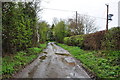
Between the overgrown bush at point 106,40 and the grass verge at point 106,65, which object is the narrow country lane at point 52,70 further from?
the overgrown bush at point 106,40

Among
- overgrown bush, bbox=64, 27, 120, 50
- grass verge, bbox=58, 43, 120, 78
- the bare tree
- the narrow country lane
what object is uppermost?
the bare tree

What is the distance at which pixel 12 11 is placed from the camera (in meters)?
9.21

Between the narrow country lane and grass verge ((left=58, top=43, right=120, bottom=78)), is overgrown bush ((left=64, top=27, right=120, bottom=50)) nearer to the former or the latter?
grass verge ((left=58, top=43, right=120, bottom=78))

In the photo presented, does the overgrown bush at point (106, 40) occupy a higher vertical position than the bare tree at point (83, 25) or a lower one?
lower

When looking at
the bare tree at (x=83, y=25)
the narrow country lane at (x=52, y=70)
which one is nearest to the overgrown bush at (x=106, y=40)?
the narrow country lane at (x=52, y=70)

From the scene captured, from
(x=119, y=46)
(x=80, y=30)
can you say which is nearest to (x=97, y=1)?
(x=119, y=46)

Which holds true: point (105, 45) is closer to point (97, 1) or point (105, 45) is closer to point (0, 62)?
point (0, 62)

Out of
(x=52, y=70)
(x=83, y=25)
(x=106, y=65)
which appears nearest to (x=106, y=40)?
(x=106, y=65)

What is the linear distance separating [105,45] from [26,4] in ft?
40.7

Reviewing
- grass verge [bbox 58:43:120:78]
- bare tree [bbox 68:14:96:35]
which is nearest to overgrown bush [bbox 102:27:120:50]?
grass verge [bbox 58:43:120:78]

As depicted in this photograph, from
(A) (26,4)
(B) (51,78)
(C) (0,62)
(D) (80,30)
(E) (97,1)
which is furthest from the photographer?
(D) (80,30)

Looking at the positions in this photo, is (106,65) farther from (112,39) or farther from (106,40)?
(106,40)

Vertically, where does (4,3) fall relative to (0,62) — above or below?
above

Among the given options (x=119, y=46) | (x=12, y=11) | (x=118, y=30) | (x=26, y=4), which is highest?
(x=26, y=4)
